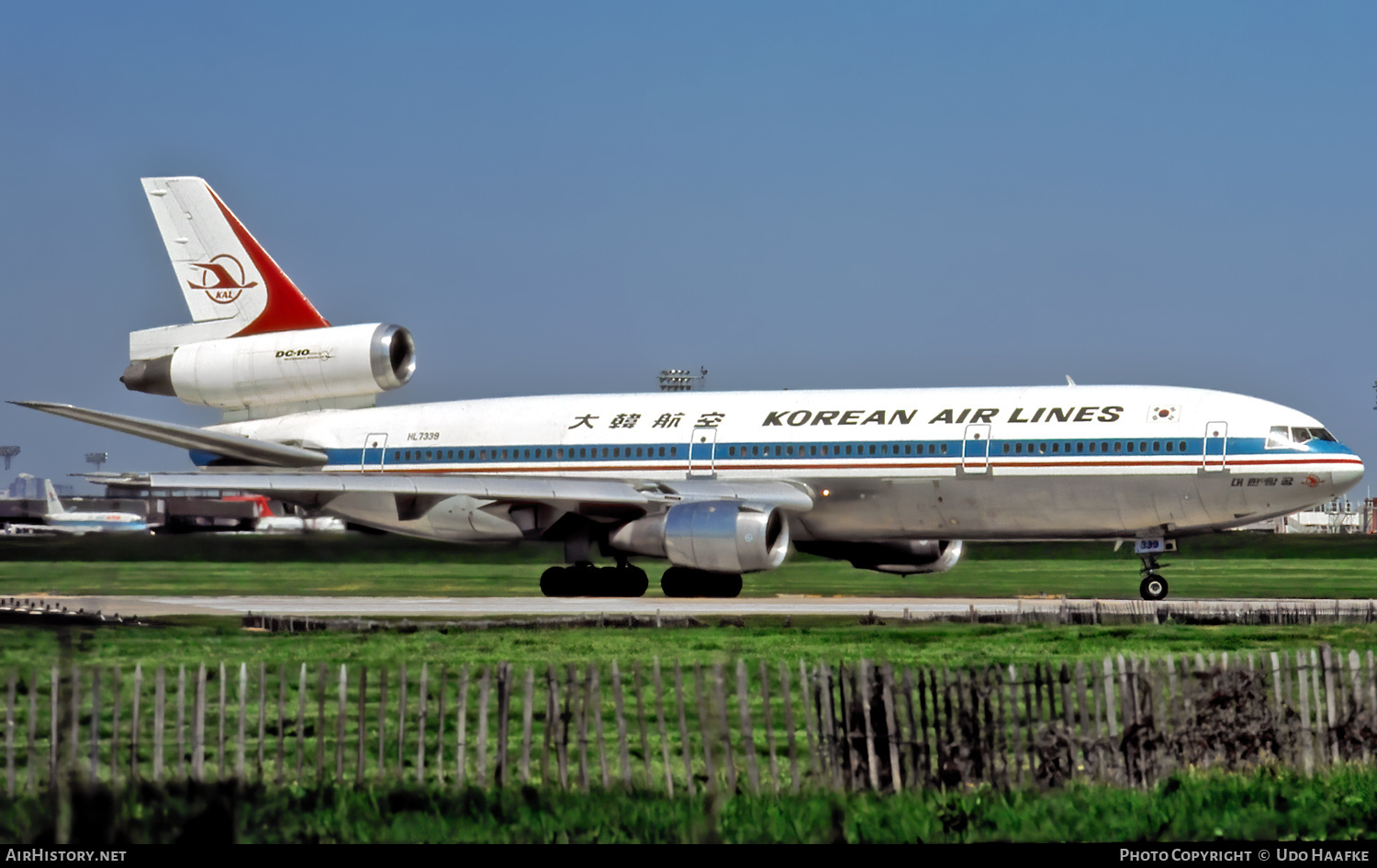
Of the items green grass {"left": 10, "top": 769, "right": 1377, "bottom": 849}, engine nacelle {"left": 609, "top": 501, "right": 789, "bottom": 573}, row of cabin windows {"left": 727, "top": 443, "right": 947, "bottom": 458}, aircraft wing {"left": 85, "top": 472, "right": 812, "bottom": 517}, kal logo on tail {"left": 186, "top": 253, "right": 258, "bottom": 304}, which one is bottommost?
green grass {"left": 10, "top": 769, "right": 1377, "bottom": 849}

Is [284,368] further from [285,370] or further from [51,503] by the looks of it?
[51,503]

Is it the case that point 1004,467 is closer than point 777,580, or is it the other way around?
point 1004,467

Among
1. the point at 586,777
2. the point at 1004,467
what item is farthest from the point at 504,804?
the point at 1004,467

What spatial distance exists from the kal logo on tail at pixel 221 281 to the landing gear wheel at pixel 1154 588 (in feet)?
80.8

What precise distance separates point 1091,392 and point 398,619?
53.8 feet

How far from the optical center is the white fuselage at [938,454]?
34094 millimetres

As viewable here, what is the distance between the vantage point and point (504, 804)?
12.6 meters

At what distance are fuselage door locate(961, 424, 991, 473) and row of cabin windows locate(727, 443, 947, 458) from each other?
0.49 meters

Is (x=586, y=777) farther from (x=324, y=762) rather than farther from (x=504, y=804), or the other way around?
(x=324, y=762)

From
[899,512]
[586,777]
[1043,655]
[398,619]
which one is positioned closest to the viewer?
[586,777]

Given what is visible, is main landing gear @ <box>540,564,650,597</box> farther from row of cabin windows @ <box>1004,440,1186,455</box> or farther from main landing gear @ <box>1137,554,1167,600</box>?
main landing gear @ <box>1137,554,1167,600</box>

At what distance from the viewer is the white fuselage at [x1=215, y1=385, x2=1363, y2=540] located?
34.1 m

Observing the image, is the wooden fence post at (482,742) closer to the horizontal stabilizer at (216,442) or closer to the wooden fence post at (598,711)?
the wooden fence post at (598,711)

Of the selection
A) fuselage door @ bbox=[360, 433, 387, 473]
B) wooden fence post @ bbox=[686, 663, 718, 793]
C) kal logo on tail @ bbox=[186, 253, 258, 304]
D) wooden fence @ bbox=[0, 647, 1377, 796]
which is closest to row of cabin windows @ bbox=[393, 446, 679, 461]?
fuselage door @ bbox=[360, 433, 387, 473]
